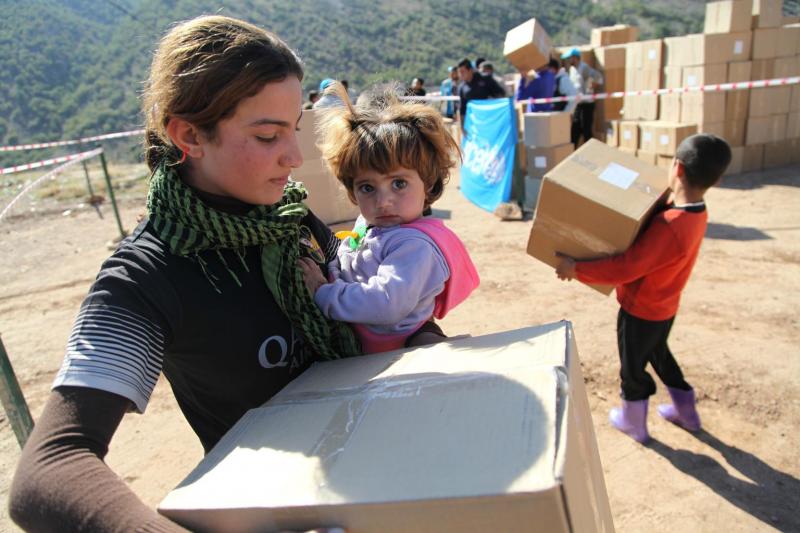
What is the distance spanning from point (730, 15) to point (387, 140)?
8.67m

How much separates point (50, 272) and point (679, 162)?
7342 mm

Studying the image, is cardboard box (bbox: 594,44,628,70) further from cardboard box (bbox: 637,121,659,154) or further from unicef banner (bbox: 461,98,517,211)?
unicef banner (bbox: 461,98,517,211)

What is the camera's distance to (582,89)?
9.65 m

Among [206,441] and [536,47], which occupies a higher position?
[536,47]

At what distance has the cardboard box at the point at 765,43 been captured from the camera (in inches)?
323

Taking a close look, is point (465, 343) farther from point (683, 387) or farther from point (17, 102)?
point (17, 102)

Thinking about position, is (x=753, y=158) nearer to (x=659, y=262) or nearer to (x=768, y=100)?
(x=768, y=100)

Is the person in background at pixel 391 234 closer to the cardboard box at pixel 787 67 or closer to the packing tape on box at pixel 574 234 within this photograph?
the packing tape on box at pixel 574 234

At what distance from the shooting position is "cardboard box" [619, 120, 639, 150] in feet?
28.0

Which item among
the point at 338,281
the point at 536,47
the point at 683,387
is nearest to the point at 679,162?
the point at 683,387

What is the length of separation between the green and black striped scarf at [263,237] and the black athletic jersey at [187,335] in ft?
0.07

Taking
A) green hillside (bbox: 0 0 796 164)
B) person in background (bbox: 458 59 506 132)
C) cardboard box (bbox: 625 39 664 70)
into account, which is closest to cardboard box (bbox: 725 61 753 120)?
cardboard box (bbox: 625 39 664 70)

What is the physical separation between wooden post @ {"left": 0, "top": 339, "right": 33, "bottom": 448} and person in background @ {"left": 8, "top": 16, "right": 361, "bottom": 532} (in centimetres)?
153

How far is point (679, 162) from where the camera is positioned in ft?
9.29
